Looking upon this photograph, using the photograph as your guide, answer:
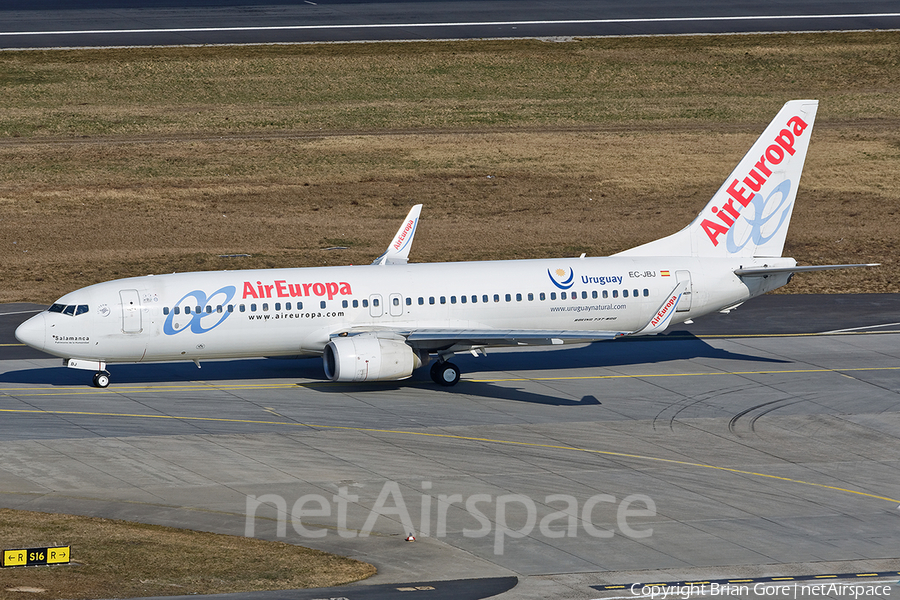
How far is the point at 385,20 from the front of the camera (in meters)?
108

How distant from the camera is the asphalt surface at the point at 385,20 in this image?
103 metres

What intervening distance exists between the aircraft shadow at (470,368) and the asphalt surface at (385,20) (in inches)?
2035

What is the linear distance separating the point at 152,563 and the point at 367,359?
16627mm

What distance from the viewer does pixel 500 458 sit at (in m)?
42.4

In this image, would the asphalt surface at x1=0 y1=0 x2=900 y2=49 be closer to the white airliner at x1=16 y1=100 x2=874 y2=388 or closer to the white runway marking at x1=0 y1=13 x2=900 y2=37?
the white runway marking at x1=0 y1=13 x2=900 y2=37

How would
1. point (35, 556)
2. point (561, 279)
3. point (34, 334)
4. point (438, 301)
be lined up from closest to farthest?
point (35, 556), point (34, 334), point (438, 301), point (561, 279)

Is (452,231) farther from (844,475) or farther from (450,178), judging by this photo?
(844,475)

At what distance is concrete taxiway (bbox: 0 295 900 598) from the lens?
34.8 metres

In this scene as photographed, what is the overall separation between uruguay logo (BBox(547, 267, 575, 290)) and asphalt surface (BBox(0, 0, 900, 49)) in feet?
181

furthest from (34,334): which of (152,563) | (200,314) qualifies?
(152,563)

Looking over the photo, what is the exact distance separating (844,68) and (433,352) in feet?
214

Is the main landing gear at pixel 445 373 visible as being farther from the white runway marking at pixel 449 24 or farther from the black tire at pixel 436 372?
the white runway marking at pixel 449 24

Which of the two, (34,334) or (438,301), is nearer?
(34,334)

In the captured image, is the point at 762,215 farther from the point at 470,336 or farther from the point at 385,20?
the point at 385,20
